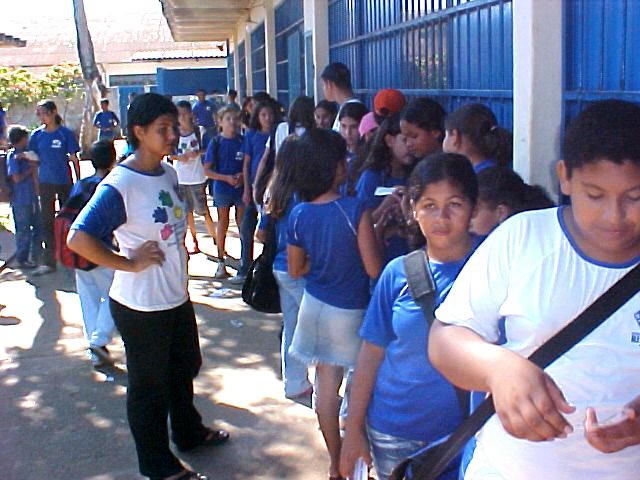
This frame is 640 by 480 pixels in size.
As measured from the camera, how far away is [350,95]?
6211 millimetres

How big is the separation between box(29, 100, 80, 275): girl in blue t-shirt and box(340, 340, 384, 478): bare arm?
6928 millimetres

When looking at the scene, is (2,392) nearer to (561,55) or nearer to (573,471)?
(561,55)

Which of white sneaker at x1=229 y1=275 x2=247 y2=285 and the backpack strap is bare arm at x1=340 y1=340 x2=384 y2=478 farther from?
white sneaker at x1=229 y1=275 x2=247 y2=285

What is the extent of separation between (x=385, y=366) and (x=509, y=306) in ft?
3.52

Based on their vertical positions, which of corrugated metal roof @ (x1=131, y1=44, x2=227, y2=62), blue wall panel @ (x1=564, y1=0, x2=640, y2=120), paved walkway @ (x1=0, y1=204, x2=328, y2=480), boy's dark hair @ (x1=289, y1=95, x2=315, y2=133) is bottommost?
paved walkway @ (x1=0, y1=204, x2=328, y2=480)

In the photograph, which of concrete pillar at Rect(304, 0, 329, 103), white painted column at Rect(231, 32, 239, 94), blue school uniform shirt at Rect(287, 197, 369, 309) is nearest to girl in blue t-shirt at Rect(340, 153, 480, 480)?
blue school uniform shirt at Rect(287, 197, 369, 309)

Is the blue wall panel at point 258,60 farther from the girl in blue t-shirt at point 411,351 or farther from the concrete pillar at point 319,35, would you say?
the girl in blue t-shirt at point 411,351

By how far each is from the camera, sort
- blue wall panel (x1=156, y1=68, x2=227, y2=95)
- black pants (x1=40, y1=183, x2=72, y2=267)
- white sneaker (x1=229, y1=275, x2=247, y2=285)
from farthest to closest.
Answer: blue wall panel (x1=156, y1=68, x2=227, y2=95), black pants (x1=40, y1=183, x2=72, y2=267), white sneaker (x1=229, y1=275, x2=247, y2=285)

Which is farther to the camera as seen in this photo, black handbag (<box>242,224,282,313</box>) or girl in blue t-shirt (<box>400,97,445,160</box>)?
black handbag (<box>242,224,282,313</box>)

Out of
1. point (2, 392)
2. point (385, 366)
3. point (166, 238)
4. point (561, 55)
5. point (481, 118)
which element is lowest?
point (2, 392)

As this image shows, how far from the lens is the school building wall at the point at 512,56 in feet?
12.2

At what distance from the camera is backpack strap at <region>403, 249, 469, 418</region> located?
2420 millimetres

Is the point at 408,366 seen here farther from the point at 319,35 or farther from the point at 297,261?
the point at 319,35

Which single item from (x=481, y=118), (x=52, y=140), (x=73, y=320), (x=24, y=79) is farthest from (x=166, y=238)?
(x=24, y=79)
